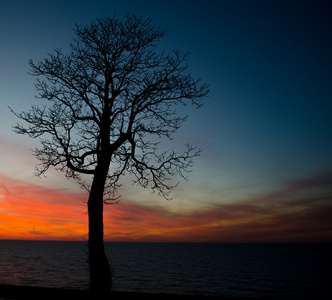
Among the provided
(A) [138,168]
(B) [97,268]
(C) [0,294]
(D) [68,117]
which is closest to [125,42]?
(D) [68,117]

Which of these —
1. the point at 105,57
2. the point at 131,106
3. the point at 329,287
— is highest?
the point at 105,57

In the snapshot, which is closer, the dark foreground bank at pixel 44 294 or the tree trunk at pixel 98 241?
the dark foreground bank at pixel 44 294

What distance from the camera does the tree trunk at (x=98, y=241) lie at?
7145 millimetres

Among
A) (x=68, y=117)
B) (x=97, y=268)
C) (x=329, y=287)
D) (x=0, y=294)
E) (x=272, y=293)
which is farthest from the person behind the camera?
(x=329, y=287)

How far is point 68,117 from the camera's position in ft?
28.3

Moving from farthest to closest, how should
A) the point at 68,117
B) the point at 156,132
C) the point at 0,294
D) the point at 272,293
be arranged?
the point at 272,293 → the point at 156,132 → the point at 68,117 → the point at 0,294

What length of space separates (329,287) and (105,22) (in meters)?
51.9

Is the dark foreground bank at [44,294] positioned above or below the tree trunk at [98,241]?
below

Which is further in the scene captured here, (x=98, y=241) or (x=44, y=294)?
(x=98, y=241)

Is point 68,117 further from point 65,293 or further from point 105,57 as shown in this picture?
point 65,293

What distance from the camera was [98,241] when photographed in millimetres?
7461

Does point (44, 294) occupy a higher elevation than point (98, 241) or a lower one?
lower

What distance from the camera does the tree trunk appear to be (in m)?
7.14

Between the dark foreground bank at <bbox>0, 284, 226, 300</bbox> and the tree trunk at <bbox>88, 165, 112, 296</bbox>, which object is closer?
the dark foreground bank at <bbox>0, 284, 226, 300</bbox>
